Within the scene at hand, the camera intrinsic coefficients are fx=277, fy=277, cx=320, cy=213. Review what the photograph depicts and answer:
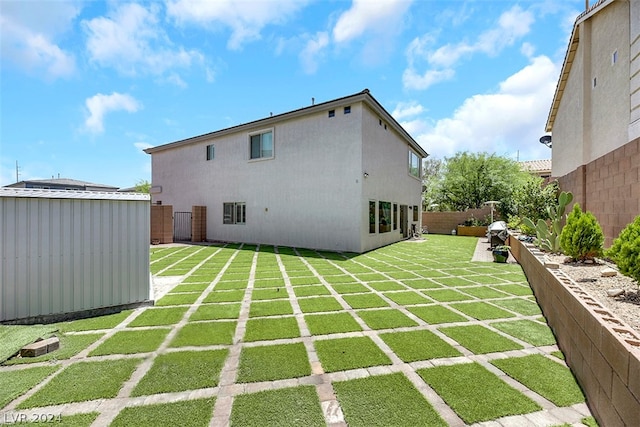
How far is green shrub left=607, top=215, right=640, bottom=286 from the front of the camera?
10.4 ft

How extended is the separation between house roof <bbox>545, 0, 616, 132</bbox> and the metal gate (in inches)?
754

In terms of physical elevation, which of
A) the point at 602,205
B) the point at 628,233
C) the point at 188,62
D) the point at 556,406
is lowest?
the point at 556,406

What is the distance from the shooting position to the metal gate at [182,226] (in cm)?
1653

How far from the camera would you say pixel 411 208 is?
59.2 feet

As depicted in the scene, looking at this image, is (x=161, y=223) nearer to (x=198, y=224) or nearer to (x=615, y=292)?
(x=198, y=224)

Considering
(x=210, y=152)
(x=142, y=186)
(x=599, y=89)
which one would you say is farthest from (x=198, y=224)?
(x=142, y=186)

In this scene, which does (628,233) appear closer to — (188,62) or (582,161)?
(582,161)

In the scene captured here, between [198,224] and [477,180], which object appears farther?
[477,180]

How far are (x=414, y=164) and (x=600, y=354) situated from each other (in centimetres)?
1795

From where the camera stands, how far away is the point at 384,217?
1324cm

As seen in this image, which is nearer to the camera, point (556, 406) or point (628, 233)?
point (556, 406)

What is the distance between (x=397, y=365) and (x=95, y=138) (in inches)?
1081

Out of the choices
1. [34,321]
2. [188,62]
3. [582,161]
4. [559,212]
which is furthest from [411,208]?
[34,321]

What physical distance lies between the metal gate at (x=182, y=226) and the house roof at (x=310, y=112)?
4332 millimetres
